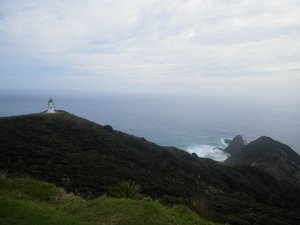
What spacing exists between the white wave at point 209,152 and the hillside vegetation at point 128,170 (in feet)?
122

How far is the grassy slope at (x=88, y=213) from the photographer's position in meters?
8.63

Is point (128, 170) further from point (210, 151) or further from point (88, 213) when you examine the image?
point (210, 151)

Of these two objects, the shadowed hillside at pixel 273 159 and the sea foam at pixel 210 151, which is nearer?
the shadowed hillside at pixel 273 159

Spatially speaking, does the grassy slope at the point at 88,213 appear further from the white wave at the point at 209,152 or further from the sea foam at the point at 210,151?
the white wave at the point at 209,152

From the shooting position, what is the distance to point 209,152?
338ft

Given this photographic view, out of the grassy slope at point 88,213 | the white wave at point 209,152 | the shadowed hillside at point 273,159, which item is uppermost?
the grassy slope at point 88,213

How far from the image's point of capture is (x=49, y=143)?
3328cm

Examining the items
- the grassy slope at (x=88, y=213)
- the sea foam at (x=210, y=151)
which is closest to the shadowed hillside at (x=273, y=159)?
the sea foam at (x=210, y=151)

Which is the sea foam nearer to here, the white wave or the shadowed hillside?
the white wave

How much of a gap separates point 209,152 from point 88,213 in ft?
314

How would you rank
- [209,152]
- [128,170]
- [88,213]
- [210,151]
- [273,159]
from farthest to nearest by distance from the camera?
[210,151] → [209,152] → [273,159] → [128,170] → [88,213]

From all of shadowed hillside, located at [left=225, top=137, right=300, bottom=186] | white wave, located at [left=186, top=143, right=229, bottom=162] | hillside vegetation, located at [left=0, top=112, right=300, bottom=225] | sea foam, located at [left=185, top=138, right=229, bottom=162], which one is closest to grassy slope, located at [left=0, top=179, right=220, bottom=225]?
hillside vegetation, located at [left=0, top=112, right=300, bottom=225]

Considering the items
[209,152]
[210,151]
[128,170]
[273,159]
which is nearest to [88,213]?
[128,170]

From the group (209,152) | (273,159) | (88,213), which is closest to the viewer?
(88,213)
